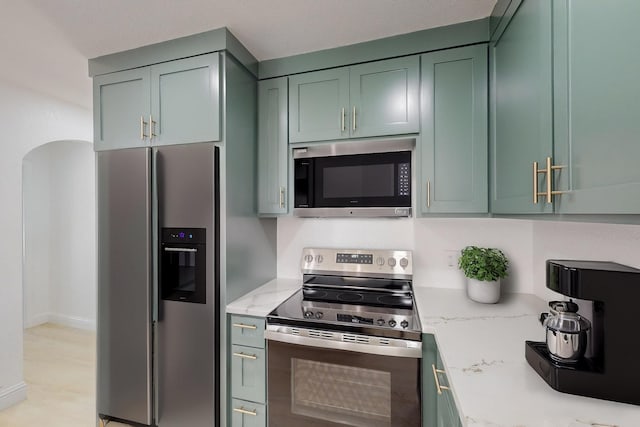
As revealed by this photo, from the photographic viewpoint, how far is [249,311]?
1604mm

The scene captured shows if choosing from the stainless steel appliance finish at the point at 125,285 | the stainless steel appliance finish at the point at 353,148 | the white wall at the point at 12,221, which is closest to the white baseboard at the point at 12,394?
the white wall at the point at 12,221

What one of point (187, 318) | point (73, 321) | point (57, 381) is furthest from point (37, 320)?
point (187, 318)

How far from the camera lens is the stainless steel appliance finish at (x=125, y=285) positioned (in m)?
1.71

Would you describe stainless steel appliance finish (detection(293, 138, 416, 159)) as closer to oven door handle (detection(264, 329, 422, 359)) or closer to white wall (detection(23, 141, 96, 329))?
oven door handle (detection(264, 329, 422, 359))

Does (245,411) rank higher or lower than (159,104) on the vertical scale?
lower

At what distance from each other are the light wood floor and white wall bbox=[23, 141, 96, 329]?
12.2 inches

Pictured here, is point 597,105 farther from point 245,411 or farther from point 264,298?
point 245,411

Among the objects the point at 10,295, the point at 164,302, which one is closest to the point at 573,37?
the point at 164,302

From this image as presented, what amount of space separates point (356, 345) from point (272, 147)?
1310mm

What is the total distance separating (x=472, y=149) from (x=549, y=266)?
90cm

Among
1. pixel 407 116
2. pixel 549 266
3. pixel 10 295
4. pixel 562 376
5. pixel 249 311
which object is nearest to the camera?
pixel 562 376

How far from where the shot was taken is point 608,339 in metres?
0.79

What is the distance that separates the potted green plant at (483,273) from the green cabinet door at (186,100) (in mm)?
1595

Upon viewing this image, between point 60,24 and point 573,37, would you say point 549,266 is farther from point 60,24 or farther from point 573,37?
point 60,24
